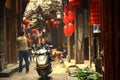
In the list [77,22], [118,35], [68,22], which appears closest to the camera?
[118,35]

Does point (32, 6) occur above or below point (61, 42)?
above

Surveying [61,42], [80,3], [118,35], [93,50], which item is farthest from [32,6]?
[118,35]

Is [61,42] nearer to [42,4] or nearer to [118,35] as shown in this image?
[42,4]

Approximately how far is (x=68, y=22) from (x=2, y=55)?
6.62 m

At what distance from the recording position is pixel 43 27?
42.1 metres

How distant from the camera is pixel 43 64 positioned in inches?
603

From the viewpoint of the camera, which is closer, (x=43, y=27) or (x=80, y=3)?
(x=80, y=3)

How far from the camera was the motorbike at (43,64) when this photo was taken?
1534 cm

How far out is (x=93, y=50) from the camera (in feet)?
53.3

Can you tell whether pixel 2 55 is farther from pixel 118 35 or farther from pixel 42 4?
pixel 42 4

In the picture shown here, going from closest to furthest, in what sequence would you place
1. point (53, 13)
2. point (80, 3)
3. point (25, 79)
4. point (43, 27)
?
point (25, 79) → point (80, 3) → point (53, 13) → point (43, 27)

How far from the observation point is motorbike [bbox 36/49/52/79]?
604 inches

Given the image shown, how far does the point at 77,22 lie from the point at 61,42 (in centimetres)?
1971

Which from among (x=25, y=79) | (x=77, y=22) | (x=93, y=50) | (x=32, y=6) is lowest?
(x=25, y=79)
